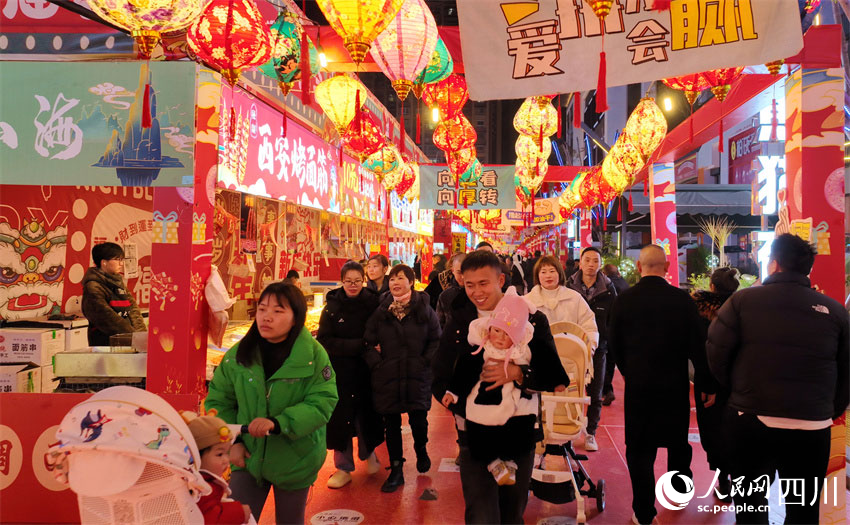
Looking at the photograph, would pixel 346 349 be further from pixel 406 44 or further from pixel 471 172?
pixel 471 172

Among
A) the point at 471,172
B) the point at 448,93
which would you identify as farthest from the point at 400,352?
the point at 471,172

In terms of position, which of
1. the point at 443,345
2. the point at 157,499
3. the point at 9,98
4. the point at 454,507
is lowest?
the point at 454,507

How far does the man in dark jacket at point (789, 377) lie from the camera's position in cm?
294

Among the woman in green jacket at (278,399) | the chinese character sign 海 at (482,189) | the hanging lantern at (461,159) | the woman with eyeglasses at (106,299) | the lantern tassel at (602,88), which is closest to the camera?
the woman in green jacket at (278,399)

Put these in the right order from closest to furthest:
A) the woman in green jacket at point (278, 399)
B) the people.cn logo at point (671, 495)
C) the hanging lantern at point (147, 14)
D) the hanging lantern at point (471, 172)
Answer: the woman in green jacket at point (278, 399), the hanging lantern at point (147, 14), the people.cn logo at point (671, 495), the hanging lantern at point (471, 172)

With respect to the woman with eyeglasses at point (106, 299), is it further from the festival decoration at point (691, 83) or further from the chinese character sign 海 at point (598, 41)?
the festival decoration at point (691, 83)

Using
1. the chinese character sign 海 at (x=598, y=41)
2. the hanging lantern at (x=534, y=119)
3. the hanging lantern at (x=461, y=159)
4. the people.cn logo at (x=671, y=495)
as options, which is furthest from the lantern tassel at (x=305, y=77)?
the hanging lantern at (x=461, y=159)

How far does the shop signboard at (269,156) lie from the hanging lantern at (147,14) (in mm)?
1283

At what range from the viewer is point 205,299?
14.9 feet

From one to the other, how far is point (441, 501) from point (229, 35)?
3.75 metres

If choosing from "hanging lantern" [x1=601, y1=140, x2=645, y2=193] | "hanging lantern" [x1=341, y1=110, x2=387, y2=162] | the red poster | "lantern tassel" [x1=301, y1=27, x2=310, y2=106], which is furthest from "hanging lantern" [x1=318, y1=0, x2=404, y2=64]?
the red poster

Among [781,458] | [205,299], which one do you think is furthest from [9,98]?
[781,458]

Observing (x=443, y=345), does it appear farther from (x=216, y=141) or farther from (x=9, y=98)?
(x=9, y=98)

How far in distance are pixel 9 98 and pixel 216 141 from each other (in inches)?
64.3
